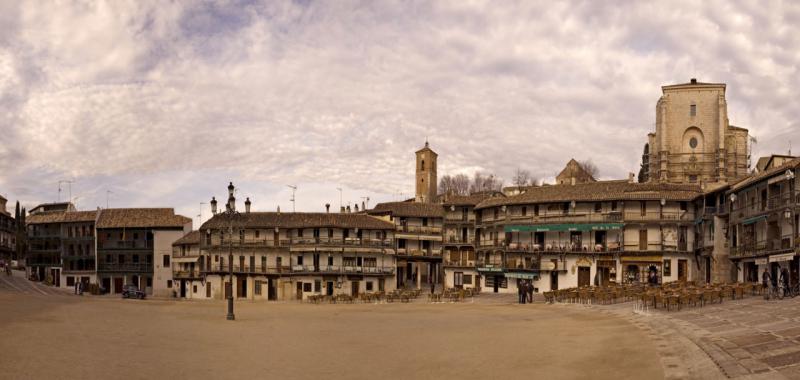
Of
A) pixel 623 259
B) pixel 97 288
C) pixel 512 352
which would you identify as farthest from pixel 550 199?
pixel 97 288

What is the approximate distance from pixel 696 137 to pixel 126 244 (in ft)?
240

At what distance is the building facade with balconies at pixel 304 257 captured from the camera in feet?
248

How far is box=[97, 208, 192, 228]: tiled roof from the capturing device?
92.2 metres

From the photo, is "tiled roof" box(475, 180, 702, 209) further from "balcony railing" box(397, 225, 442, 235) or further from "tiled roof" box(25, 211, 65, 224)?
"tiled roof" box(25, 211, 65, 224)

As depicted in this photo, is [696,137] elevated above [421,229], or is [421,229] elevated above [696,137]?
[696,137]

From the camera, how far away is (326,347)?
89.1 ft

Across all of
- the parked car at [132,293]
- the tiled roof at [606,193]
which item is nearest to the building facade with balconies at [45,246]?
the parked car at [132,293]

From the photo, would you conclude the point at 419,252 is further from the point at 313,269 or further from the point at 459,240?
the point at 313,269

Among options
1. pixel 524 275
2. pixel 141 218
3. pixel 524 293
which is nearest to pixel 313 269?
pixel 524 275

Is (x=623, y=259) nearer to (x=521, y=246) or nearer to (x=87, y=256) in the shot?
(x=521, y=246)

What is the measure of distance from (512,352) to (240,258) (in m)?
54.4

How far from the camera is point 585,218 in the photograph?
67000 mm

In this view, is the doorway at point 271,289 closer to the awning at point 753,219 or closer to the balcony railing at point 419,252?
the balcony railing at point 419,252

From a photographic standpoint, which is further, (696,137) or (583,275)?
(696,137)
